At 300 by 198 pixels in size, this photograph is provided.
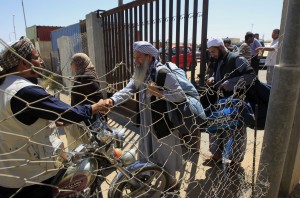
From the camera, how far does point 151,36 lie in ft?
16.5

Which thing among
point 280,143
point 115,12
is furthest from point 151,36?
point 280,143

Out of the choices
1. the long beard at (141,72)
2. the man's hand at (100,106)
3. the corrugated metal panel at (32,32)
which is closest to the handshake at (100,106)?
the man's hand at (100,106)

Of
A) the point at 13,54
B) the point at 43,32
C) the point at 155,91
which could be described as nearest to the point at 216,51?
the point at 155,91

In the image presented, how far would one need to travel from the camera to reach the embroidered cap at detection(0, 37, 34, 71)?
154cm

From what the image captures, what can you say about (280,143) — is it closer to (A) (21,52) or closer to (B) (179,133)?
(B) (179,133)

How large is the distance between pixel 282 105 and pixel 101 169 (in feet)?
4.16

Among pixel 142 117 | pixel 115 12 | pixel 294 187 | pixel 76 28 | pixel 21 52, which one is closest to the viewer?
pixel 21 52

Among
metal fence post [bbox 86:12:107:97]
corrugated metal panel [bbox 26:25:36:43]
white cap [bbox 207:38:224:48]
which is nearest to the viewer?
white cap [bbox 207:38:224:48]

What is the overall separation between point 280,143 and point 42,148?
58.8 inches

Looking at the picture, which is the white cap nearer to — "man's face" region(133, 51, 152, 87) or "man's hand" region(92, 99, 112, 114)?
"man's face" region(133, 51, 152, 87)

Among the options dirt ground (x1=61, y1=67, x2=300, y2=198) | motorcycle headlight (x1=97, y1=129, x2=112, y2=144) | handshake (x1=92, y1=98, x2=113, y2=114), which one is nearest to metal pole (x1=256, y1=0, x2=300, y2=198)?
dirt ground (x1=61, y1=67, x2=300, y2=198)

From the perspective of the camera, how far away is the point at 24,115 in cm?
151

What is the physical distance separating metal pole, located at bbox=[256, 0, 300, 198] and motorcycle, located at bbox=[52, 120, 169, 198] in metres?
0.85

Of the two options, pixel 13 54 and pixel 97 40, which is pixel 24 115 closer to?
pixel 13 54
